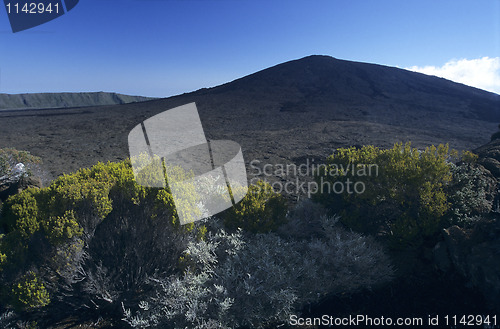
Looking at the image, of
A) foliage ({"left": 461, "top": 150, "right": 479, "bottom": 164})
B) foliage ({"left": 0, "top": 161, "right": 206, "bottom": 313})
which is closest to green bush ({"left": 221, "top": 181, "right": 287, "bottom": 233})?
foliage ({"left": 0, "top": 161, "right": 206, "bottom": 313})

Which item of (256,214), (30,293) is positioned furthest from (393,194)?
(30,293)

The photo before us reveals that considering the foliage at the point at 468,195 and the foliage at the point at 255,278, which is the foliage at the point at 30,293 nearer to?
the foliage at the point at 255,278

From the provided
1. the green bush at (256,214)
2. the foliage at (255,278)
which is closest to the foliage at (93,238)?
the foliage at (255,278)

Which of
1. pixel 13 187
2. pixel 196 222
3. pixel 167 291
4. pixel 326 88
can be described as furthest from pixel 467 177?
pixel 326 88

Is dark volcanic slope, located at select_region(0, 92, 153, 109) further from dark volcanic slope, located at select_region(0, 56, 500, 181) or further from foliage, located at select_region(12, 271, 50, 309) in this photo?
foliage, located at select_region(12, 271, 50, 309)

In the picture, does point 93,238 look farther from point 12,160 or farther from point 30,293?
point 12,160

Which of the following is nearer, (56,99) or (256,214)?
(256,214)
